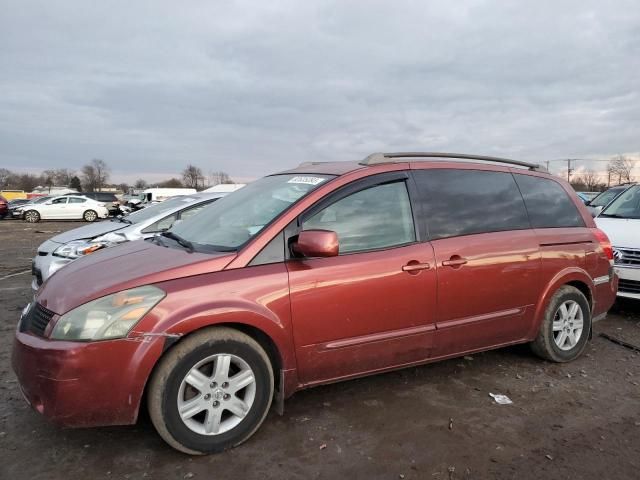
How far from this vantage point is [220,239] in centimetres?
335

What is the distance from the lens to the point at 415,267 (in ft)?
11.2

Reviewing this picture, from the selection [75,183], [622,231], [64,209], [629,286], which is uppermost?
[75,183]

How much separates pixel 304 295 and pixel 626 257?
4755 mm

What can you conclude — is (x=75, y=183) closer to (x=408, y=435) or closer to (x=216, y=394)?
(x=216, y=394)

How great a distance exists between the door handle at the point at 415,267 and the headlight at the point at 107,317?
1.63 metres

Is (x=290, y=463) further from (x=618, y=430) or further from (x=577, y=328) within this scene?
(x=577, y=328)

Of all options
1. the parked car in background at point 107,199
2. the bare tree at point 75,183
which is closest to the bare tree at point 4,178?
the bare tree at point 75,183

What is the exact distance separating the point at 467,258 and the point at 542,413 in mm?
1196

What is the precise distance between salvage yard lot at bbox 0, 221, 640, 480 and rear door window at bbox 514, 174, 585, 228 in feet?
4.28

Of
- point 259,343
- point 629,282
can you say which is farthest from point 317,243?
point 629,282

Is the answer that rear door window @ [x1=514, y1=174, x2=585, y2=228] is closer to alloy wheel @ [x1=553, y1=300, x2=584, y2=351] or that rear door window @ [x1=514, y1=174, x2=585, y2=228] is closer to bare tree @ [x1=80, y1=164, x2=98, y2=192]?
alloy wheel @ [x1=553, y1=300, x2=584, y2=351]

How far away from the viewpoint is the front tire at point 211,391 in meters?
2.72

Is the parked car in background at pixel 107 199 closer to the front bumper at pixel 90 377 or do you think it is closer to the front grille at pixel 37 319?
the front grille at pixel 37 319

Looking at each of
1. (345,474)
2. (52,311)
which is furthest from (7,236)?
(345,474)
